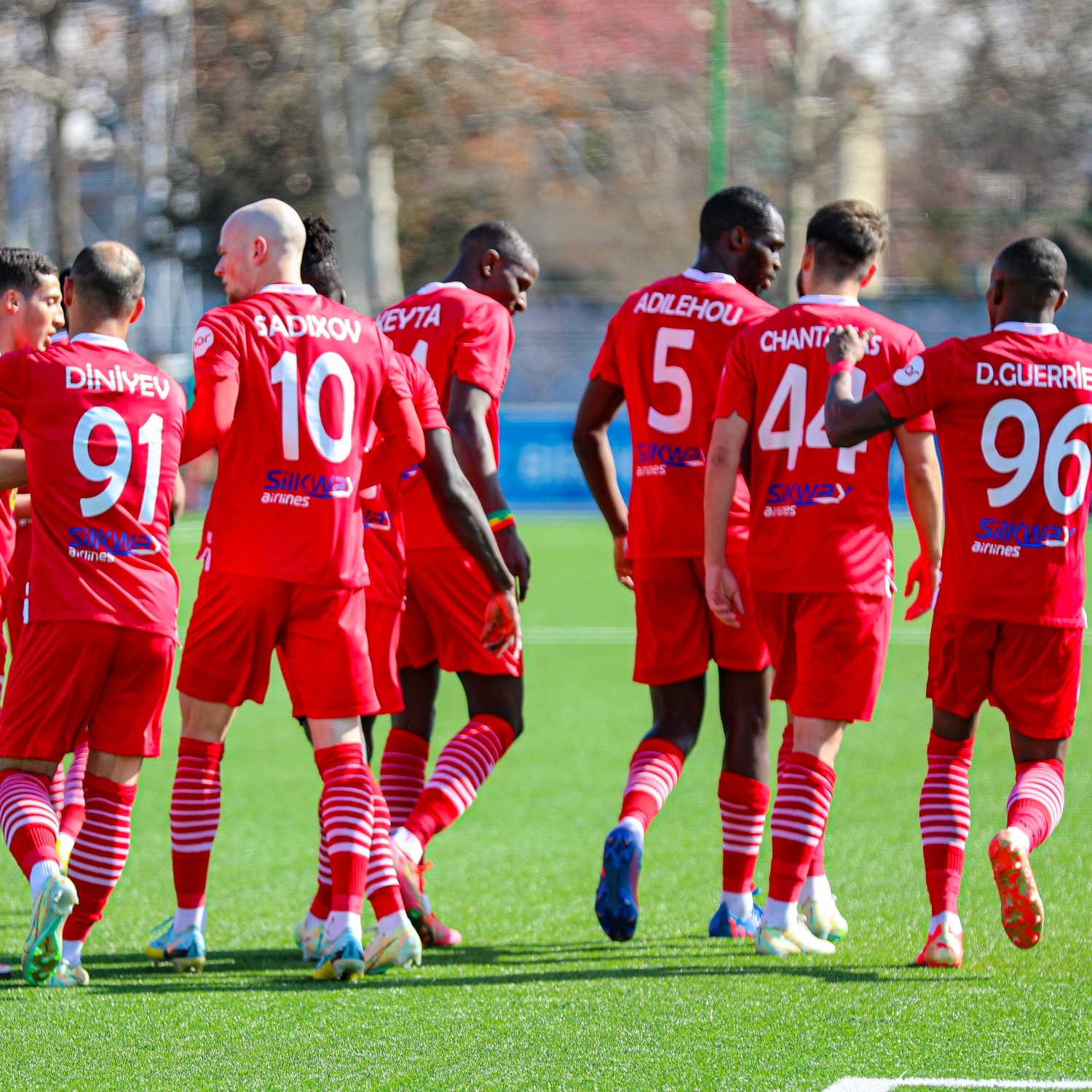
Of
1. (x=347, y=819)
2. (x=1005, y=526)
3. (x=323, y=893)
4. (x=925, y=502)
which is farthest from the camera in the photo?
(x=323, y=893)

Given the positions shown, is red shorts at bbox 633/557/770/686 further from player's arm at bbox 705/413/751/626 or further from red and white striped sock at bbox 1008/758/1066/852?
red and white striped sock at bbox 1008/758/1066/852

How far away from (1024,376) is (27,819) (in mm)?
2976

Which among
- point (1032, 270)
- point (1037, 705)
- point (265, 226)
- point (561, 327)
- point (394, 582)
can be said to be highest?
point (561, 327)

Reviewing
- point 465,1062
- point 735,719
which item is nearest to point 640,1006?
point 465,1062

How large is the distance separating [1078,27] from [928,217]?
5847 mm

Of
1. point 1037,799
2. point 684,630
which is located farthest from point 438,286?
point 1037,799

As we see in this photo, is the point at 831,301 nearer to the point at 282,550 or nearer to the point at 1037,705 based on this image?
the point at 1037,705

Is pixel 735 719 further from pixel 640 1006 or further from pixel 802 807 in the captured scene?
pixel 640 1006

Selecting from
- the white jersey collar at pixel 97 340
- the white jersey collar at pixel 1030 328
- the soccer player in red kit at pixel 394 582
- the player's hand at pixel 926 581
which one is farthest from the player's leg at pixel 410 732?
the white jersey collar at pixel 1030 328

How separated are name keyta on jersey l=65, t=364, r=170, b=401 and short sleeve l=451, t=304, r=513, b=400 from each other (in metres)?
1.23

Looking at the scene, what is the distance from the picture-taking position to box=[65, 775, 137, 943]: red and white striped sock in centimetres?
462

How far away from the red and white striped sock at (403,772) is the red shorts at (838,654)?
57.2 inches

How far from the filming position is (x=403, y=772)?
579 centimetres

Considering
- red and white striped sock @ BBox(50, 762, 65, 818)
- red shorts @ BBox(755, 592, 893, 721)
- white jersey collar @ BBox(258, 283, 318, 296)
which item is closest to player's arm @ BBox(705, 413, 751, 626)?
red shorts @ BBox(755, 592, 893, 721)
